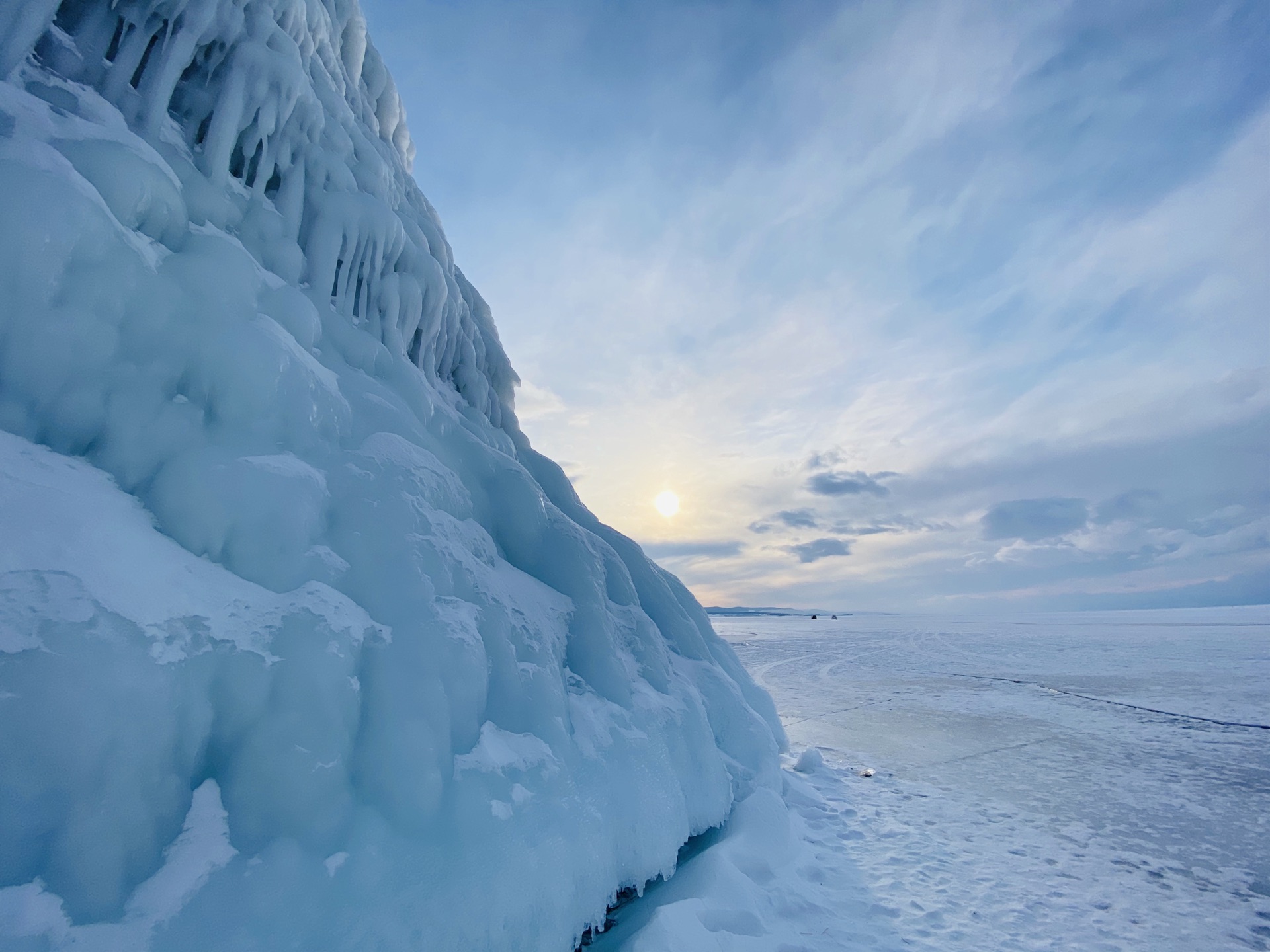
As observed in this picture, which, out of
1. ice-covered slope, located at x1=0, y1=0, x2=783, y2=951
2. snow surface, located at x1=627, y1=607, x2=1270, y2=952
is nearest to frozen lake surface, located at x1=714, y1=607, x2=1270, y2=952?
snow surface, located at x1=627, y1=607, x2=1270, y2=952

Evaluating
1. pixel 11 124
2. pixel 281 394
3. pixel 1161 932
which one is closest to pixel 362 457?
pixel 281 394

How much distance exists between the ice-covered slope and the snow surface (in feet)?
2.40

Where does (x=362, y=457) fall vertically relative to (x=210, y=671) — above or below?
above

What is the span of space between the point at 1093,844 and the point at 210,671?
844 cm

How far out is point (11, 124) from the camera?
329 centimetres

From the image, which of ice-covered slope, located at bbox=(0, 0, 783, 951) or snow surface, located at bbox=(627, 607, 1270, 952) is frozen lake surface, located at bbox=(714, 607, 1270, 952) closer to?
snow surface, located at bbox=(627, 607, 1270, 952)

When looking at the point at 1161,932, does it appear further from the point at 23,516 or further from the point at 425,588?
the point at 23,516

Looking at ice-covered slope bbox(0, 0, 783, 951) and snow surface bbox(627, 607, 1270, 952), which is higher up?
ice-covered slope bbox(0, 0, 783, 951)

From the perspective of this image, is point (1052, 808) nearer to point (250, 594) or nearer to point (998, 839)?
point (998, 839)

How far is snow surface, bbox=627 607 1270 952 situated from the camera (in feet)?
14.2

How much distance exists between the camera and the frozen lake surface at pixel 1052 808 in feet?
15.0

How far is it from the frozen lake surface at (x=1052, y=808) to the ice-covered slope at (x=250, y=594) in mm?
2155

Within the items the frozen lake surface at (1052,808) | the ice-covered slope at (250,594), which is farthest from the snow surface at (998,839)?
the ice-covered slope at (250,594)

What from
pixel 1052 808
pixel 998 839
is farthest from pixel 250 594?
pixel 1052 808
